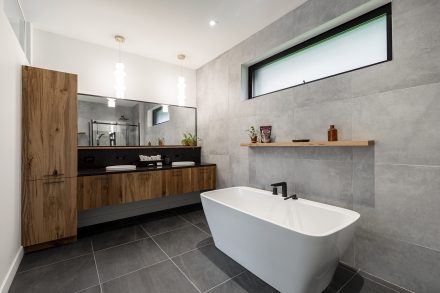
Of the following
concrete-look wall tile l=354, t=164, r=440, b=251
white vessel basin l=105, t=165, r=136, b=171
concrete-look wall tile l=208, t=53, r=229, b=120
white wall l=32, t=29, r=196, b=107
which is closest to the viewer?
concrete-look wall tile l=354, t=164, r=440, b=251

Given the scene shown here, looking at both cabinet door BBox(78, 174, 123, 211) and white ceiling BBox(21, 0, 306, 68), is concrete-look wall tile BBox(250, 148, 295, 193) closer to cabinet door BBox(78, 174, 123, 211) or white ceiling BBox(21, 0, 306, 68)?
white ceiling BBox(21, 0, 306, 68)

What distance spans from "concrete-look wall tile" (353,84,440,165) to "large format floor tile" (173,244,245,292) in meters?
1.64

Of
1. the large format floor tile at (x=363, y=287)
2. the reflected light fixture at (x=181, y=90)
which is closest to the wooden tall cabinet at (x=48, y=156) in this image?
the reflected light fixture at (x=181, y=90)

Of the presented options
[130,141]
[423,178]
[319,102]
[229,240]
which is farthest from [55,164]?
[423,178]

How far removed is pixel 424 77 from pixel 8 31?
10.8ft

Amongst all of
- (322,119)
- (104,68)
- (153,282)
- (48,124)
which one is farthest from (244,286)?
(104,68)

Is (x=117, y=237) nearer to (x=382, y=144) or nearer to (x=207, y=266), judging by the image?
(x=207, y=266)

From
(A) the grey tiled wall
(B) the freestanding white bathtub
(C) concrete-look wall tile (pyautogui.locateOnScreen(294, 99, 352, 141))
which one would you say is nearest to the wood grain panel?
(B) the freestanding white bathtub

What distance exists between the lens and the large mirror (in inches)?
115

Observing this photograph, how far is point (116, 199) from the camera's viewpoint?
8.65ft

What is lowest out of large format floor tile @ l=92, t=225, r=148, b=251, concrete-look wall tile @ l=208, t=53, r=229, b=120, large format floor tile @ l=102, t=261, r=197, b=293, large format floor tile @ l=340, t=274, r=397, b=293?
large format floor tile @ l=92, t=225, r=148, b=251

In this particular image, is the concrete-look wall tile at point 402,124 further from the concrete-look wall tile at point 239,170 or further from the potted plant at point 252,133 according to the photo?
the concrete-look wall tile at point 239,170

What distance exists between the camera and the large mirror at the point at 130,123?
2918 millimetres

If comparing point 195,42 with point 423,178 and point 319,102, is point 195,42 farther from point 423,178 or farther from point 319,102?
point 423,178
